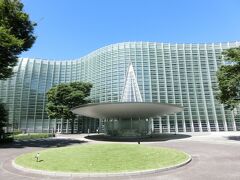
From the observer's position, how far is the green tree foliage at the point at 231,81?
105 ft

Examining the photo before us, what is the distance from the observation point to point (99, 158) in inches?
627

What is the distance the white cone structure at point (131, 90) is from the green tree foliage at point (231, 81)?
28.0m

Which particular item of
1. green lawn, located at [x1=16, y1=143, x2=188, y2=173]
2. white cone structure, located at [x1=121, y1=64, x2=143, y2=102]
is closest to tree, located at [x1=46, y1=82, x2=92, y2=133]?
white cone structure, located at [x1=121, y1=64, x2=143, y2=102]

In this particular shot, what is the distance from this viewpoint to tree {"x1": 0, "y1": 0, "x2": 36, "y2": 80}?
2657 centimetres

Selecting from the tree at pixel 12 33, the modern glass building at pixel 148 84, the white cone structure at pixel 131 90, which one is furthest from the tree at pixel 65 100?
the tree at pixel 12 33

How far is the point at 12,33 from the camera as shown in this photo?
1152 inches

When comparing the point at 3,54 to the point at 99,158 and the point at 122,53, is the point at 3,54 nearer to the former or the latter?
the point at 99,158

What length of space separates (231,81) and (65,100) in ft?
144

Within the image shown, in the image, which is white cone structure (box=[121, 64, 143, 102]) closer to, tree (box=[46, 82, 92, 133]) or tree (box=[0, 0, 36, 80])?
tree (box=[46, 82, 92, 133])

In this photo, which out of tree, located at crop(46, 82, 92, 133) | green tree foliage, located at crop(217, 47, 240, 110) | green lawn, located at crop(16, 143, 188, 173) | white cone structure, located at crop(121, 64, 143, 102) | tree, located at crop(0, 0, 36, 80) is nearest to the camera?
green lawn, located at crop(16, 143, 188, 173)

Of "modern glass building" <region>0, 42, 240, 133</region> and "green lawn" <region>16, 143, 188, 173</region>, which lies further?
"modern glass building" <region>0, 42, 240, 133</region>

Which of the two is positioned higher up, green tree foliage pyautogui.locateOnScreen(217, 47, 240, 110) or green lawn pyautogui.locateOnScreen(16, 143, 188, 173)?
green tree foliage pyautogui.locateOnScreen(217, 47, 240, 110)

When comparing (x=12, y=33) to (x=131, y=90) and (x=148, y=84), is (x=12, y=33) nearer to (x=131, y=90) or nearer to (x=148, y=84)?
(x=131, y=90)

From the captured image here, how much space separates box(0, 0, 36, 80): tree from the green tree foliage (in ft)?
94.2
